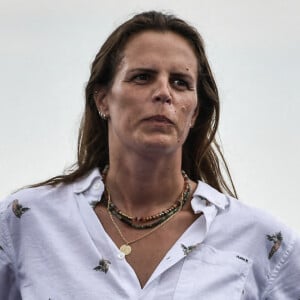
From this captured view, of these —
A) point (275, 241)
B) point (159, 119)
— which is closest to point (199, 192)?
point (275, 241)

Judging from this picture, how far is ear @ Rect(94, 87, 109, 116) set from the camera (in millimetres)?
4871

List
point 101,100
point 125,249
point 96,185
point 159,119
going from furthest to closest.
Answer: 1. point 101,100
2. point 96,185
3. point 125,249
4. point 159,119

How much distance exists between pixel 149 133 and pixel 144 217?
442 millimetres

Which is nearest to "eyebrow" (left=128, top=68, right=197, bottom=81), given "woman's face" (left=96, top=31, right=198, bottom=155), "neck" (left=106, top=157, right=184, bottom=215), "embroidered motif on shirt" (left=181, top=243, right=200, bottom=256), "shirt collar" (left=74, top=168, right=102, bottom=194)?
"woman's face" (left=96, top=31, right=198, bottom=155)

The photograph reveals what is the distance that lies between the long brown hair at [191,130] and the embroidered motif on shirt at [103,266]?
541 mm

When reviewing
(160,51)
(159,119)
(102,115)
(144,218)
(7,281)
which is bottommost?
(7,281)

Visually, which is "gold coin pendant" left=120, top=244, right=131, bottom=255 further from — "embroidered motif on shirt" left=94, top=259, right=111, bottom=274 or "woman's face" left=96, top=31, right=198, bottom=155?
"woman's face" left=96, top=31, right=198, bottom=155

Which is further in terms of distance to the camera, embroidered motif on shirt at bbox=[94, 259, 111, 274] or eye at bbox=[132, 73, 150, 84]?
eye at bbox=[132, 73, 150, 84]

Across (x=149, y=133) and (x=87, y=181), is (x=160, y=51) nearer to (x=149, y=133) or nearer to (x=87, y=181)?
(x=149, y=133)

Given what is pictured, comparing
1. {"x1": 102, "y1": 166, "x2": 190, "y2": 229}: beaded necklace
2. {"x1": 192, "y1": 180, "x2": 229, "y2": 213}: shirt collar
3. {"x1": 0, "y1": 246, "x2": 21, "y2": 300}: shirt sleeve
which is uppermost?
{"x1": 192, "y1": 180, "x2": 229, "y2": 213}: shirt collar

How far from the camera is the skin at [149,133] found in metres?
4.50

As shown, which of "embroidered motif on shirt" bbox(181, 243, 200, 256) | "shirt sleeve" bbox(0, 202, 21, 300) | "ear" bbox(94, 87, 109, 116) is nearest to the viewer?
"embroidered motif on shirt" bbox(181, 243, 200, 256)

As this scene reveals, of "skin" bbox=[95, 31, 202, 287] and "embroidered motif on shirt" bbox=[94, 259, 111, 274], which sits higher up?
"skin" bbox=[95, 31, 202, 287]

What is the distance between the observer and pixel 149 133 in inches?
176
